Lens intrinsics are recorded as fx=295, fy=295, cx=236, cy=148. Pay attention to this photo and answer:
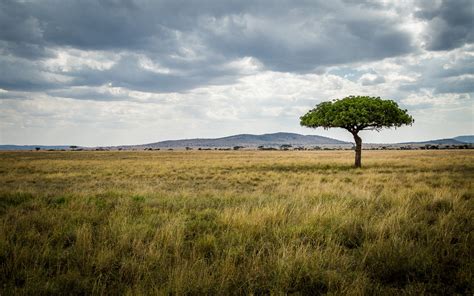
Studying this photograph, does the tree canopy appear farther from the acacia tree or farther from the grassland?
the grassland

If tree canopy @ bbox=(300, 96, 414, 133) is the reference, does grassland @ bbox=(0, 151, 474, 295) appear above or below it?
below

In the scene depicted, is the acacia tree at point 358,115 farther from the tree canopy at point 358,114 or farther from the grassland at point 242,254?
the grassland at point 242,254

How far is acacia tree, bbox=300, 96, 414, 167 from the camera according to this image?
29125 millimetres

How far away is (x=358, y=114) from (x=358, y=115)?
0.49 feet

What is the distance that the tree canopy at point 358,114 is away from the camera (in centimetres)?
2912

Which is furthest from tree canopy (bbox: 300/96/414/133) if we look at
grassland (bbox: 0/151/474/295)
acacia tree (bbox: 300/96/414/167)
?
grassland (bbox: 0/151/474/295)

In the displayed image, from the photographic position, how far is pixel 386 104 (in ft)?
97.5

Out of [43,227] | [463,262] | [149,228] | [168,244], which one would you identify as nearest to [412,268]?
[463,262]

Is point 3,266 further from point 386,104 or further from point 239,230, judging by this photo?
point 386,104

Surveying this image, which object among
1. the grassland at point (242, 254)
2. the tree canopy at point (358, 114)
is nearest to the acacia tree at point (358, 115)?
the tree canopy at point (358, 114)

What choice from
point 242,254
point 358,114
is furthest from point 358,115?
point 242,254

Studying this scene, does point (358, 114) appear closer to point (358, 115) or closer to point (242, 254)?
point (358, 115)

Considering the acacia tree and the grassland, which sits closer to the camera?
the grassland

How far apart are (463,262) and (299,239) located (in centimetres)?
269
